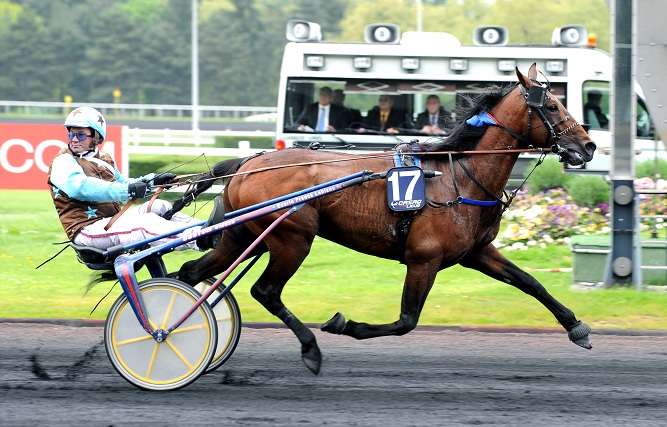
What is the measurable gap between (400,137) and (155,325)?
8.51 meters

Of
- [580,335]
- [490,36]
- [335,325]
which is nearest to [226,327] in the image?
[335,325]

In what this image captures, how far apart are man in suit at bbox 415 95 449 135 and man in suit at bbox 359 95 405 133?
266 millimetres

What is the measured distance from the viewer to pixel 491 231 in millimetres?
6742

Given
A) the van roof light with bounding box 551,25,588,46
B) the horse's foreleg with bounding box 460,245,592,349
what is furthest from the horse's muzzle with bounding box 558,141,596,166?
the van roof light with bounding box 551,25,588,46

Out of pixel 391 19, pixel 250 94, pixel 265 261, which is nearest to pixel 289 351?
pixel 265 261

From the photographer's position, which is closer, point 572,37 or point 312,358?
point 312,358

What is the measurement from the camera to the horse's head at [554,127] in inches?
257

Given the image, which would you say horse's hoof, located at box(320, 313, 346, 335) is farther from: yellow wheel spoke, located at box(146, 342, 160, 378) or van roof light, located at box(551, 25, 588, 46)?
van roof light, located at box(551, 25, 588, 46)

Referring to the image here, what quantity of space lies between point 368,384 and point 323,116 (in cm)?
817

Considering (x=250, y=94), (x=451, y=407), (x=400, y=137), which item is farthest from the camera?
(x=250, y=94)

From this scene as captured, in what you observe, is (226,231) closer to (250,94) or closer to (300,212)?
(300,212)

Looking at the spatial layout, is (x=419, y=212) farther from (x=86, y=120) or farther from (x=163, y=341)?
(x=86, y=120)

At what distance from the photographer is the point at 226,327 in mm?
6715

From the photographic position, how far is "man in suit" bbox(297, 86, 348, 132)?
1409 cm
